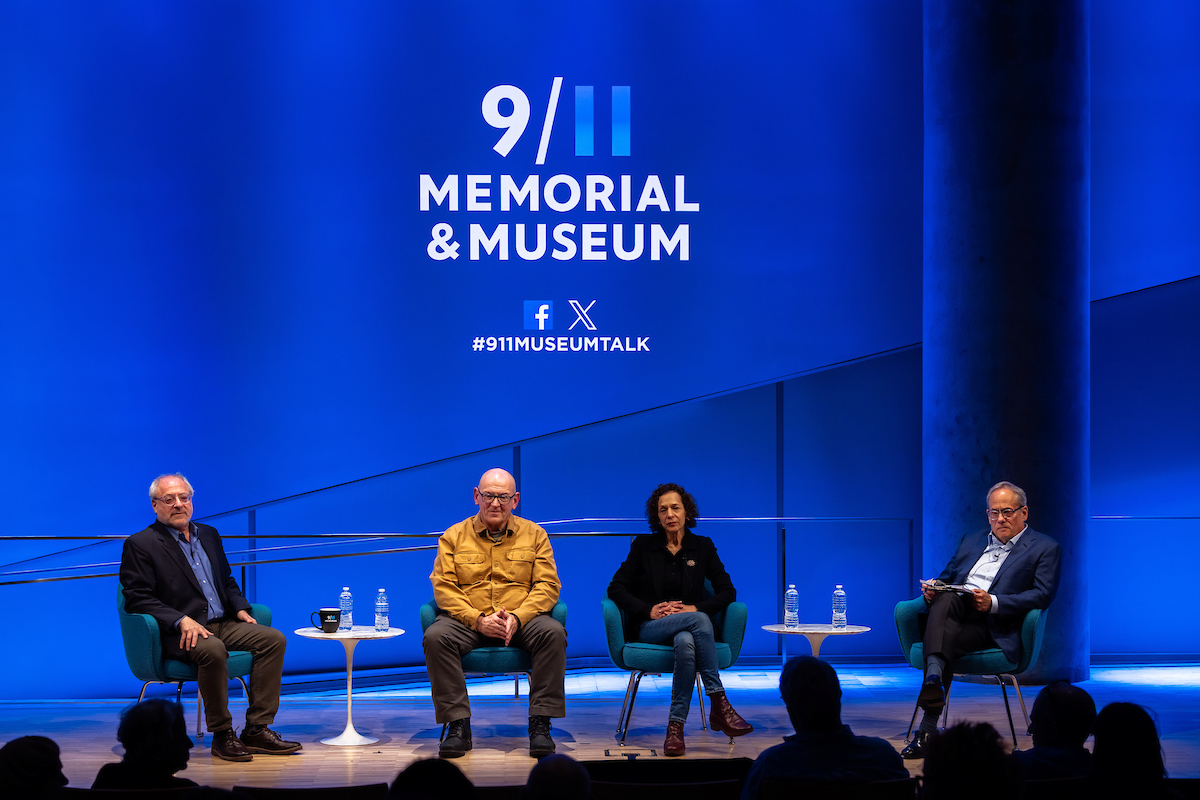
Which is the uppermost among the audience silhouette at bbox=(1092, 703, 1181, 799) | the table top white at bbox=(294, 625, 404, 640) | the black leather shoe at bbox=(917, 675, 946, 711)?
the audience silhouette at bbox=(1092, 703, 1181, 799)

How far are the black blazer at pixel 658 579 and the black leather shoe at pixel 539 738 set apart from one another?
617mm

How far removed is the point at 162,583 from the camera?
15.8ft

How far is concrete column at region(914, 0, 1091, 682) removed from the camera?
5930mm

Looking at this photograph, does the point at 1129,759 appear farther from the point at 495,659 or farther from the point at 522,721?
the point at 522,721

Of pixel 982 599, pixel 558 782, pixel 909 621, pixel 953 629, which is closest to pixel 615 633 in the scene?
pixel 909 621

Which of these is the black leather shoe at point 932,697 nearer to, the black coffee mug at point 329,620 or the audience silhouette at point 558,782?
the black coffee mug at point 329,620

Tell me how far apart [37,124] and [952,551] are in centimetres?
534

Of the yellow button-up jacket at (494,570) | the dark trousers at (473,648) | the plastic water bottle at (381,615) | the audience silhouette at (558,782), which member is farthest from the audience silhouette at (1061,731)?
the plastic water bottle at (381,615)

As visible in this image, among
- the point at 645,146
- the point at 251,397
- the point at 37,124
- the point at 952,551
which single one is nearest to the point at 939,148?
the point at 645,146

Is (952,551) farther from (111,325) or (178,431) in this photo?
(111,325)

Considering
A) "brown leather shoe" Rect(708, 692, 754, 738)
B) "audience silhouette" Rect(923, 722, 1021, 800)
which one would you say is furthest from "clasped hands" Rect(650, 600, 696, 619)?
"audience silhouette" Rect(923, 722, 1021, 800)

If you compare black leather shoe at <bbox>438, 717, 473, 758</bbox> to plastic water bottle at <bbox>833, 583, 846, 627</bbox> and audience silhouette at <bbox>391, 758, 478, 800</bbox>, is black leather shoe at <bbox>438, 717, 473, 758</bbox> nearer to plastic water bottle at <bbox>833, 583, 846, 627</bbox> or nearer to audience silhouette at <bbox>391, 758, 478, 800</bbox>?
plastic water bottle at <bbox>833, 583, 846, 627</bbox>

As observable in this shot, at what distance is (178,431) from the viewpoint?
6316 mm

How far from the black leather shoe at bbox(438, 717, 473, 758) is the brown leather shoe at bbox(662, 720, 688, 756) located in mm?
786
